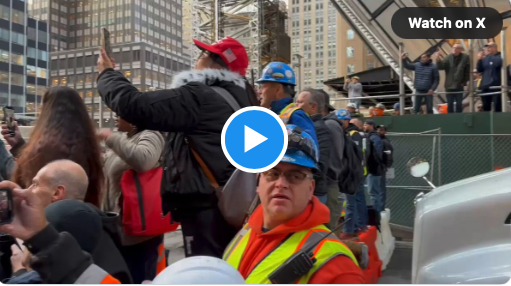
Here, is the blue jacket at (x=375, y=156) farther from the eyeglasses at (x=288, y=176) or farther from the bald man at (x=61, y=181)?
the bald man at (x=61, y=181)

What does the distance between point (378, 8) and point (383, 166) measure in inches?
33.1

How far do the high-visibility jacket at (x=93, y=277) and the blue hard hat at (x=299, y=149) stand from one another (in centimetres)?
62

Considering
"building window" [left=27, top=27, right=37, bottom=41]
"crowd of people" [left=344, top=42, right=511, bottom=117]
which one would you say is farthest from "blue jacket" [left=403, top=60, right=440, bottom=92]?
"building window" [left=27, top=27, right=37, bottom=41]

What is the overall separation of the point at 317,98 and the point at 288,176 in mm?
435

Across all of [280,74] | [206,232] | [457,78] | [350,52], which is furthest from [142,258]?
[457,78]

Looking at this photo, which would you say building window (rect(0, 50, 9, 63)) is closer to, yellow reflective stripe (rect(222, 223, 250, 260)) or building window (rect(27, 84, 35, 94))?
building window (rect(27, 84, 35, 94))

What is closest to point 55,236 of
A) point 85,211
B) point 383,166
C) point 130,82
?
point 85,211

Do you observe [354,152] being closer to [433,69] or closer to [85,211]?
[433,69]

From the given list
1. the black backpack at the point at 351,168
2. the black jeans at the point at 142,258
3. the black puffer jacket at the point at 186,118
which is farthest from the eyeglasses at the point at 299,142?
the black backpack at the point at 351,168

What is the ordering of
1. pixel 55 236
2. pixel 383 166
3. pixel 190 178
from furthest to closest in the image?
pixel 383 166, pixel 190 178, pixel 55 236

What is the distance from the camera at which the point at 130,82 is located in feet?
5.37

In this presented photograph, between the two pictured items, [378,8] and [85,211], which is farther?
[378,8]

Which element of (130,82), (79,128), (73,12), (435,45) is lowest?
(79,128)

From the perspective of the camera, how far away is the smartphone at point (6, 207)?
3.87 ft
